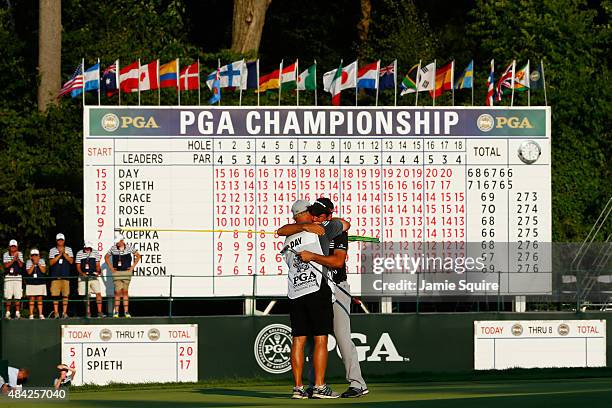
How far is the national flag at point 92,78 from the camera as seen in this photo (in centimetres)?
2452

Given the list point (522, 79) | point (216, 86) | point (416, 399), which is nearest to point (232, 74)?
point (216, 86)

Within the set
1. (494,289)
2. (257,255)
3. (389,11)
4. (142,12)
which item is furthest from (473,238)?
(389,11)

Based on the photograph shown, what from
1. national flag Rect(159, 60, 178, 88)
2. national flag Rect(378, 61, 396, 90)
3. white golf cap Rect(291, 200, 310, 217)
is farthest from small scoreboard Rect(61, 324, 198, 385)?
white golf cap Rect(291, 200, 310, 217)

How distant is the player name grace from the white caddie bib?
416 inches

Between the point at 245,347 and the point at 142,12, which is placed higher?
the point at 142,12

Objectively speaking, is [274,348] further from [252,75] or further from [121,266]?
[252,75]

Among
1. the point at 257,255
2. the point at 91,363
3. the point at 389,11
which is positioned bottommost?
the point at 91,363

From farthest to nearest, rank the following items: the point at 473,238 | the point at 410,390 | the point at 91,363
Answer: the point at 473,238
the point at 91,363
the point at 410,390

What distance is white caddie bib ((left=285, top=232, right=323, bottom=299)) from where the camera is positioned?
12.7 meters

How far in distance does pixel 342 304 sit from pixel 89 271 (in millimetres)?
10244

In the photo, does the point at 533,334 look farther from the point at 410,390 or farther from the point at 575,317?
the point at 410,390

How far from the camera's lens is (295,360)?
42.5 ft

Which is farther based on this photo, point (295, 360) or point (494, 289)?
point (494, 289)

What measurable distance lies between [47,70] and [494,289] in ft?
41.0
